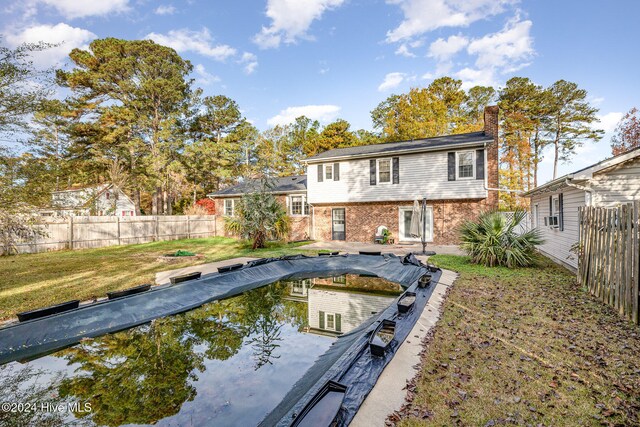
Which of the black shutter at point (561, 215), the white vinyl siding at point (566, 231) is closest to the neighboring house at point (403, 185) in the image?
the white vinyl siding at point (566, 231)

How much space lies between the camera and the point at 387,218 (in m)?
15.9

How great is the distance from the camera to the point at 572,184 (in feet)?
24.6

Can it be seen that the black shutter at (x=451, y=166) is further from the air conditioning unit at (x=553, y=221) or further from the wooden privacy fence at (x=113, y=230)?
the wooden privacy fence at (x=113, y=230)

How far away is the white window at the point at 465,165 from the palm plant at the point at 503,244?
4927mm

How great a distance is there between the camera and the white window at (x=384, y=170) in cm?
1555

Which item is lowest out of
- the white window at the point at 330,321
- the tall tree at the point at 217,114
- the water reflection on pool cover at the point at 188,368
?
the white window at the point at 330,321

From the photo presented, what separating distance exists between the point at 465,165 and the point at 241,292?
11.7 metres

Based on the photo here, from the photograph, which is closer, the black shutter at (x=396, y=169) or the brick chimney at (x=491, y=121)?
the brick chimney at (x=491, y=121)

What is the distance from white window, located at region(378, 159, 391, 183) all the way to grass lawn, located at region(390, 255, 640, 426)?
34.5 feet

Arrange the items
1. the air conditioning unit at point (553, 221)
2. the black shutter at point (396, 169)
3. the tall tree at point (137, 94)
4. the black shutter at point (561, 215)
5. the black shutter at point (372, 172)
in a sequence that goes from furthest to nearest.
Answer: the tall tree at point (137, 94)
the black shutter at point (372, 172)
the black shutter at point (396, 169)
the air conditioning unit at point (553, 221)
the black shutter at point (561, 215)

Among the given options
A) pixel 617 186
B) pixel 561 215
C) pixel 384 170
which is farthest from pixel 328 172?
pixel 617 186

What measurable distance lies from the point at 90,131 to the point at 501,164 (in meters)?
34.1

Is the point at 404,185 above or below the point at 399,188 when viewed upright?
above

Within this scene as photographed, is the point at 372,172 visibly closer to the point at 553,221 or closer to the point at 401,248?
the point at 401,248
